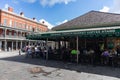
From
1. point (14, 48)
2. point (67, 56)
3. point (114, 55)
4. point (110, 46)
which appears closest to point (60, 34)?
point (67, 56)

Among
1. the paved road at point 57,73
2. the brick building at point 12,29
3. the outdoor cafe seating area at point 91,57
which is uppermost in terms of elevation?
the brick building at point 12,29

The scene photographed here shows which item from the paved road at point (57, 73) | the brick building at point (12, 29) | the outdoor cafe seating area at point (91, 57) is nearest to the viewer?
the paved road at point (57, 73)

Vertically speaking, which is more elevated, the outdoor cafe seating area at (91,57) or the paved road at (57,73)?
the outdoor cafe seating area at (91,57)

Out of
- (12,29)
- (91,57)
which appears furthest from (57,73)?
(12,29)

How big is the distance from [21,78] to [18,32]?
111 feet

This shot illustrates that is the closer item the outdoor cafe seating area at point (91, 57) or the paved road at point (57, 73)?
the paved road at point (57, 73)

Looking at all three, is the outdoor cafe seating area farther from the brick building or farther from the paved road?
the brick building

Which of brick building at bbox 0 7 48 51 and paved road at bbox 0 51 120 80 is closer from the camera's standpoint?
paved road at bbox 0 51 120 80

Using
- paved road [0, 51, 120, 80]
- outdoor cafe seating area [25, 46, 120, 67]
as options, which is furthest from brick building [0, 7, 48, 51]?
paved road [0, 51, 120, 80]

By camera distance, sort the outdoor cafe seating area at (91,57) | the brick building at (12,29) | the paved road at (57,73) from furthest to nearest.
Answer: the brick building at (12,29)
the outdoor cafe seating area at (91,57)
the paved road at (57,73)

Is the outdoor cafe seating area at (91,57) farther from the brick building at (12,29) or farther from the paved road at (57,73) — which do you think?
the brick building at (12,29)

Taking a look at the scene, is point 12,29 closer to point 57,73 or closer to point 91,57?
point 91,57

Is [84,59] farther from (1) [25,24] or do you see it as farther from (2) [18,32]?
(1) [25,24]

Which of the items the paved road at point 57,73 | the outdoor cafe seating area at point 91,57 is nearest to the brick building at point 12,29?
the outdoor cafe seating area at point 91,57
